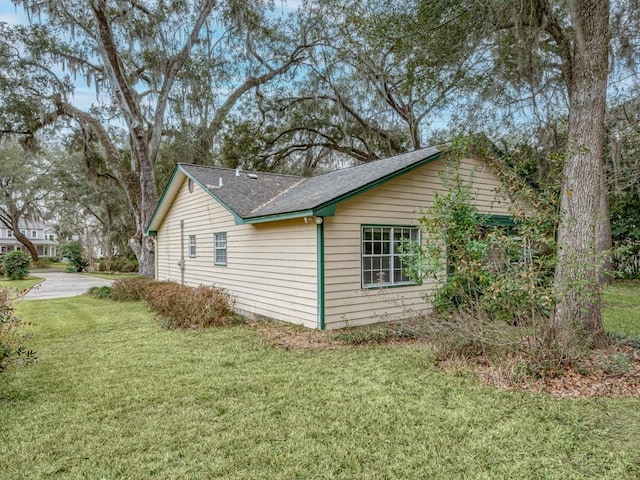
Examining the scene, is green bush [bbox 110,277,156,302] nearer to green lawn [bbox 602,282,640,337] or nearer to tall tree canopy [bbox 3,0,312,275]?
tall tree canopy [bbox 3,0,312,275]

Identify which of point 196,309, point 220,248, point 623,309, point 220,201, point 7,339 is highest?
point 220,201

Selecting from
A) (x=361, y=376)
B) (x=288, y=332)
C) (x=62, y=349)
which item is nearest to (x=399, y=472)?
(x=361, y=376)

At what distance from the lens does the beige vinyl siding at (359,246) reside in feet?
23.7

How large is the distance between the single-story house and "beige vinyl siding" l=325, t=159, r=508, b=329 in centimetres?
2

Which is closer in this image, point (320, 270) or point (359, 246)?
point (320, 270)

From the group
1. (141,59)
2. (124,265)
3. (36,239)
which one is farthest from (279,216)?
(36,239)

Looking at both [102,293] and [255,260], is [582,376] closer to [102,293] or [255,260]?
[255,260]

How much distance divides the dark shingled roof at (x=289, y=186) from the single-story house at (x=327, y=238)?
0.11ft

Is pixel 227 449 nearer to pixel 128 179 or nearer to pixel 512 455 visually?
pixel 512 455

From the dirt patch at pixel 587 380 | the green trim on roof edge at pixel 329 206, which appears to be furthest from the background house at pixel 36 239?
the dirt patch at pixel 587 380

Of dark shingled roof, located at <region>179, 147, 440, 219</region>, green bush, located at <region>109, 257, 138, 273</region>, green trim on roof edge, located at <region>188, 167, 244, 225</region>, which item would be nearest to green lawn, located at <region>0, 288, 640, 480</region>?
dark shingled roof, located at <region>179, 147, 440, 219</region>

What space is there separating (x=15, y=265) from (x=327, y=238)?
826 inches

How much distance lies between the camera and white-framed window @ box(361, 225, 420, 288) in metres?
7.79

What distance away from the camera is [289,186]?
37.2 ft
